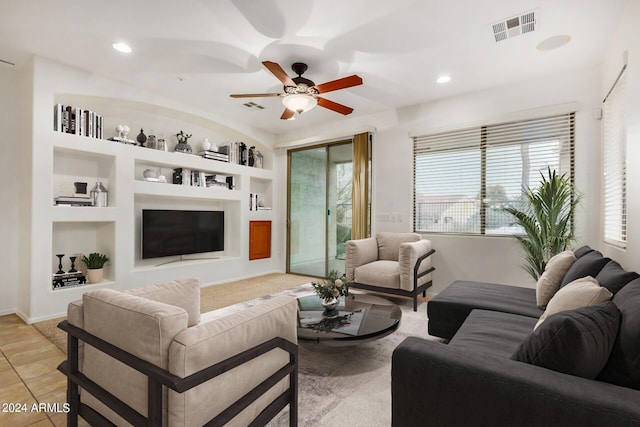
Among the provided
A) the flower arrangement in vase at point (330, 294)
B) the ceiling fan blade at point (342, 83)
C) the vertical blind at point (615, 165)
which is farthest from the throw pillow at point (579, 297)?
the ceiling fan blade at point (342, 83)

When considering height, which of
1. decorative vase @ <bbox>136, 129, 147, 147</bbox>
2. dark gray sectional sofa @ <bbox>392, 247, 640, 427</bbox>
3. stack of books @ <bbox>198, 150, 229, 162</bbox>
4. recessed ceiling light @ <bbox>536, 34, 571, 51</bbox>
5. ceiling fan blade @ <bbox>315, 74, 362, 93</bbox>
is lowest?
dark gray sectional sofa @ <bbox>392, 247, 640, 427</bbox>

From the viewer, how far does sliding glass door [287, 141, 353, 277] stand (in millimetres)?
5469

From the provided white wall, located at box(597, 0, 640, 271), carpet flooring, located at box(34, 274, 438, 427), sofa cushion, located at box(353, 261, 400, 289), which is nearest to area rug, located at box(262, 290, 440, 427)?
carpet flooring, located at box(34, 274, 438, 427)

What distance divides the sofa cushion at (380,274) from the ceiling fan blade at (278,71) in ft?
7.46

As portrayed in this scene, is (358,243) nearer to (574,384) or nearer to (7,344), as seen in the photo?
(574,384)

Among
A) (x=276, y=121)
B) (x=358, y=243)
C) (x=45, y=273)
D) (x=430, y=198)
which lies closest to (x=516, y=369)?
(x=358, y=243)

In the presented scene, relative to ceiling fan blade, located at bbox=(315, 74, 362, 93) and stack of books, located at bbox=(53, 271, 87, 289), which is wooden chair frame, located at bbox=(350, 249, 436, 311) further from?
stack of books, located at bbox=(53, 271, 87, 289)

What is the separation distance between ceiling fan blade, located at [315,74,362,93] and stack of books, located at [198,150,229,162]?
2.55m

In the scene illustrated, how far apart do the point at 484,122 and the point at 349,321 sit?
10.3ft

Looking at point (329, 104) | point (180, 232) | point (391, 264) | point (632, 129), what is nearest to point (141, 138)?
point (180, 232)

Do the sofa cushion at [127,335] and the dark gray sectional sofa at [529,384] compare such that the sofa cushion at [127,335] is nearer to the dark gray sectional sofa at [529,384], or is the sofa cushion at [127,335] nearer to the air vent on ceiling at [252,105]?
the dark gray sectional sofa at [529,384]

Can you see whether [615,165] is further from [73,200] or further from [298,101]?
[73,200]

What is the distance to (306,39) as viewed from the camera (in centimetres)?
285

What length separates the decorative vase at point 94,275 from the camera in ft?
12.3
